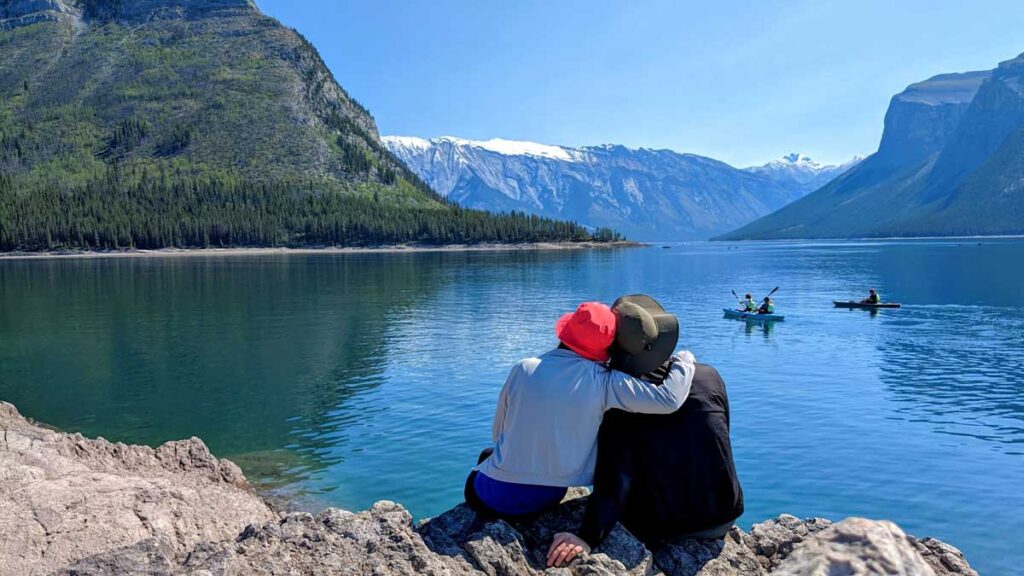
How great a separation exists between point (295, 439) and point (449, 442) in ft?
18.3

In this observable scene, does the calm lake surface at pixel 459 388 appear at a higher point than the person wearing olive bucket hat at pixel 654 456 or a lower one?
lower

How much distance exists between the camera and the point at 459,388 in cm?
3375

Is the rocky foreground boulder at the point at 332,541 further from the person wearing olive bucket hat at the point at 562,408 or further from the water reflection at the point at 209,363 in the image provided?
the water reflection at the point at 209,363

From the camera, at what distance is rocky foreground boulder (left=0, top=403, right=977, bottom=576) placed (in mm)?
4000

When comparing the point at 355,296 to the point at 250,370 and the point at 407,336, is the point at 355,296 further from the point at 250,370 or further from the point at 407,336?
the point at 250,370

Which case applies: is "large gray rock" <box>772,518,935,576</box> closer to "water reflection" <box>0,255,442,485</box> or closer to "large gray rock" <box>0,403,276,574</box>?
"large gray rock" <box>0,403,276,574</box>

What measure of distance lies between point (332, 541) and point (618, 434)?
3140mm

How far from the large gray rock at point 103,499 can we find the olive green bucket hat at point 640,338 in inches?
236

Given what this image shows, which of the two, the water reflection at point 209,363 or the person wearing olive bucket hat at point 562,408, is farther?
the water reflection at point 209,363

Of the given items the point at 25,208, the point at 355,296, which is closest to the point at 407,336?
the point at 355,296

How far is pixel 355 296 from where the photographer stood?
77750 millimetres

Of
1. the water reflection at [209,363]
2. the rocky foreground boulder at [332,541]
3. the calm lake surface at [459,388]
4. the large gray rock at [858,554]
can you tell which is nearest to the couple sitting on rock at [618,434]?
the rocky foreground boulder at [332,541]

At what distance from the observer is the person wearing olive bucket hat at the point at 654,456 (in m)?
7.43

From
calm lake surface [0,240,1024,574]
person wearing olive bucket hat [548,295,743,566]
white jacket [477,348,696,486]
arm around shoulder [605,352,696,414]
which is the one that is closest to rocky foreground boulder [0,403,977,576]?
person wearing olive bucket hat [548,295,743,566]
